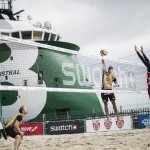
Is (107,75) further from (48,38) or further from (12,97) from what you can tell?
(48,38)

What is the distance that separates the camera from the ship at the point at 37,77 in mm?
25766

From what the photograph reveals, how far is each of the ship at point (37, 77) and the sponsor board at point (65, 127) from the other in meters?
1.36

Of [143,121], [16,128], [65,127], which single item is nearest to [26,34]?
[65,127]

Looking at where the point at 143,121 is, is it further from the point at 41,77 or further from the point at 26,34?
the point at 26,34

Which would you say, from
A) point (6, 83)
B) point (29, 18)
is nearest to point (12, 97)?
point (6, 83)

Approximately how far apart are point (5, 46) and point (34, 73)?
347 centimetres

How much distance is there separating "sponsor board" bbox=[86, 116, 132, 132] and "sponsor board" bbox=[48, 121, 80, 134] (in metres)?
1.23

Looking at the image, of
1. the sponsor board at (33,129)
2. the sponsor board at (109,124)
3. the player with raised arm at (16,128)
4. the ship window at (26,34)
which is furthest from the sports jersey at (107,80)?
the ship window at (26,34)

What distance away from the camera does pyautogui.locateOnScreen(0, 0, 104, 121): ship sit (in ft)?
84.5

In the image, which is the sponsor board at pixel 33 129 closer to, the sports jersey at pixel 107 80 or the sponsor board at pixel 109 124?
the sponsor board at pixel 109 124

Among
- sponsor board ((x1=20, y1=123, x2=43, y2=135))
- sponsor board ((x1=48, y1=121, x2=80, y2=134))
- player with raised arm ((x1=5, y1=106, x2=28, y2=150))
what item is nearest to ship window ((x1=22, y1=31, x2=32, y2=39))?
sponsor board ((x1=20, y1=123, x2=43, y2=135))

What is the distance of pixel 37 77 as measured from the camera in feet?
87.8

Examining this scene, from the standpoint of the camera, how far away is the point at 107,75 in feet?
36.5

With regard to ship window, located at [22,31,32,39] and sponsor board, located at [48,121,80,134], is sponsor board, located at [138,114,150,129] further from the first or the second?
ship window, located at [22,31,32,39]
